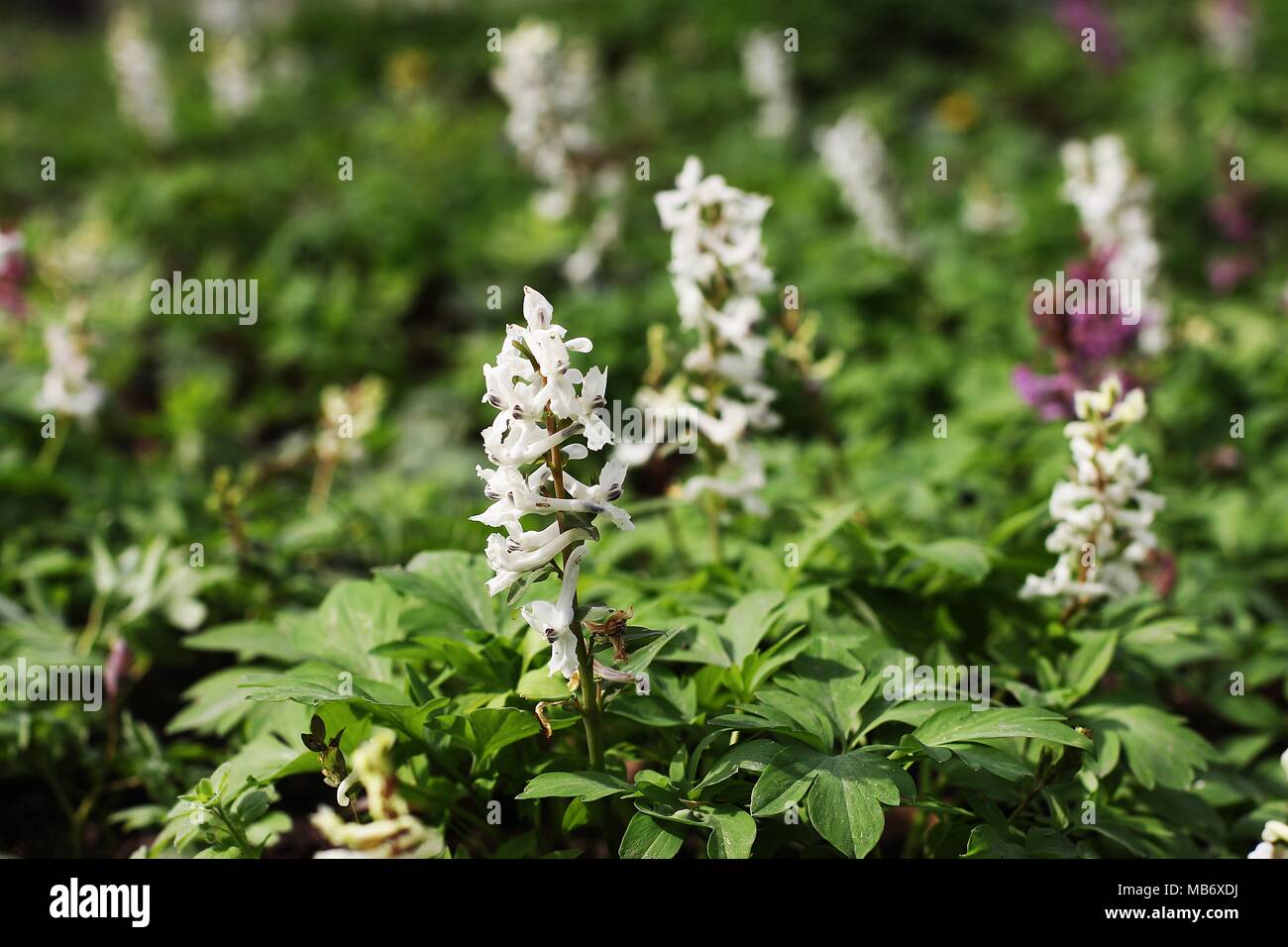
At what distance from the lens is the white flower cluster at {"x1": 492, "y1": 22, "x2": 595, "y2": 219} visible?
6102 mm

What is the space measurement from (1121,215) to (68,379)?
511 cm

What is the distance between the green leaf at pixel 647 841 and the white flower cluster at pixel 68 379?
142 inches

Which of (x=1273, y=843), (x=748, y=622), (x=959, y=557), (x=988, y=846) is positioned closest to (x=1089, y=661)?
(x=959, y=557)

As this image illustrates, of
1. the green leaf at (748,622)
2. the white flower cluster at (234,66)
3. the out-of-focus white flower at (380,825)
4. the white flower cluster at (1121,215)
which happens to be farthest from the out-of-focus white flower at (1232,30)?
the out-of-focus white flower at (380,825)

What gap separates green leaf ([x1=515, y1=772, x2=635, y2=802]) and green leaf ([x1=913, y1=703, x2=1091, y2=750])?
67cm

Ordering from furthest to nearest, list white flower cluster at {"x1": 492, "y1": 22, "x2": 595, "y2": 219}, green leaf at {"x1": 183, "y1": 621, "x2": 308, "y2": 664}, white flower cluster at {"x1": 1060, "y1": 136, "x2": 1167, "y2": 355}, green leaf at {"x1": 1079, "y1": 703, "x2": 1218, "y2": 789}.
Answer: white flower cluster at {"x1": 492, "y1": 22, "x2": 595, "y2": 219} < white flower cluster at {"x1": 1060, "y1": 136, "x2": 1167, "y2": 355} < green leaf at {"x1": 183, "y1": 621, "x2": 308, "y2": 664} < green leaf at {"x1": 1079, "y1": 703, "x2": 1218, "y2": 789}

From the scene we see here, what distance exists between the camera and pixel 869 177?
6602 mm

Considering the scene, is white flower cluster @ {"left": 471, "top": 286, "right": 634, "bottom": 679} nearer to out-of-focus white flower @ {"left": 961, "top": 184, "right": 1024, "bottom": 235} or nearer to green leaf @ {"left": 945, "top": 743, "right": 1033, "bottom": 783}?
green leaf @ {"left": 945, "top": 743, "right": 1033, "bottom": 783}

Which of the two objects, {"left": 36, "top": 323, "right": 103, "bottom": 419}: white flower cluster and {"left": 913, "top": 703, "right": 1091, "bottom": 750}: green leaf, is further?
{"left": 36, "top": 323, "right": 103, "bottom": 419}: white flower cluster

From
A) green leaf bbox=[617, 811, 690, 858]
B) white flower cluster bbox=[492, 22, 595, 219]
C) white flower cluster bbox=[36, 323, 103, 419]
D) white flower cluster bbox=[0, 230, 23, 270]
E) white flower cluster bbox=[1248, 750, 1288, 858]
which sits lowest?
white flower cluster bbox=[1248, 750, 1288, 858]

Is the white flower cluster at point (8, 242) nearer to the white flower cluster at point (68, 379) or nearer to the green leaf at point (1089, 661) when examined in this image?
the white flower cluster at point (68, 379)

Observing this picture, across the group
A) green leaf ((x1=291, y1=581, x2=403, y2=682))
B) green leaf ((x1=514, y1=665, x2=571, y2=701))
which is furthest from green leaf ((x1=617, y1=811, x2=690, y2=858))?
green leaf ((x1=291, y1=581, x2=403, y2=682))
